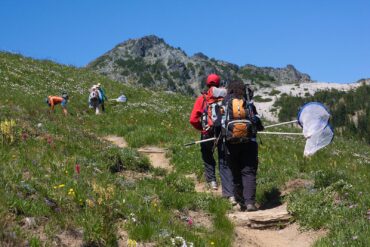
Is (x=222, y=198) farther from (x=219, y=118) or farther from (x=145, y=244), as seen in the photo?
(x=145, y=244)

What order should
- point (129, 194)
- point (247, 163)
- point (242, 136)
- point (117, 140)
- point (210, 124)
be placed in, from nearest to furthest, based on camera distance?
point (129, 194) < point (242, 136) < point (247, 163) < point (210, 124) < point (117, 140)

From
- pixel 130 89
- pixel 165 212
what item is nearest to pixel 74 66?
pixel 130 89

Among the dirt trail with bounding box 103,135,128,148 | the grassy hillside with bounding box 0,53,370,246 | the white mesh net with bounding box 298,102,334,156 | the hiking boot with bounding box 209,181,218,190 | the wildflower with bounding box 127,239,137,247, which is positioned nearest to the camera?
the wildflower with bounding box 127,239,137,247

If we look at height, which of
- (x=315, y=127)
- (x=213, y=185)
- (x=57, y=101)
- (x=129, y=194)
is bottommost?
(x=213, y=185)

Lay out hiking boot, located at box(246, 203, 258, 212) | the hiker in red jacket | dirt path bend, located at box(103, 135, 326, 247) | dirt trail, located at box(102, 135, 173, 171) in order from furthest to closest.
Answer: dirt trail, located at box(102, 135, 173, 171) < the hiker in red jacket < hiking boot, located at box(246, 203, 258, 212) < dirt path bend, located at box(103, 135, 326, 247)

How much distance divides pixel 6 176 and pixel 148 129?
1265cm

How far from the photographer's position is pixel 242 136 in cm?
996

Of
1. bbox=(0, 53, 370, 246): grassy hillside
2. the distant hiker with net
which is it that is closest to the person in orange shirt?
bbox=(0, 53, 370, 246): grassy hillside

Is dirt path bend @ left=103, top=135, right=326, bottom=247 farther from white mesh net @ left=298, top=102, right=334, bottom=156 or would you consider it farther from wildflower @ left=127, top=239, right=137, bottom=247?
wildflower @ left=127, top=239, right=137, bottom=247

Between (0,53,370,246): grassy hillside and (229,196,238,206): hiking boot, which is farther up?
(0,53,370,246): grassy hillside

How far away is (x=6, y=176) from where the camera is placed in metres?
7.36

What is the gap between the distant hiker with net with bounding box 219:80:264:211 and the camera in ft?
32.8

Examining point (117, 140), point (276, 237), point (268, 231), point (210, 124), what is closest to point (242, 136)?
point (210, 124)

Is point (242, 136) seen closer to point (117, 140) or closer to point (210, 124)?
point (210, 124)
